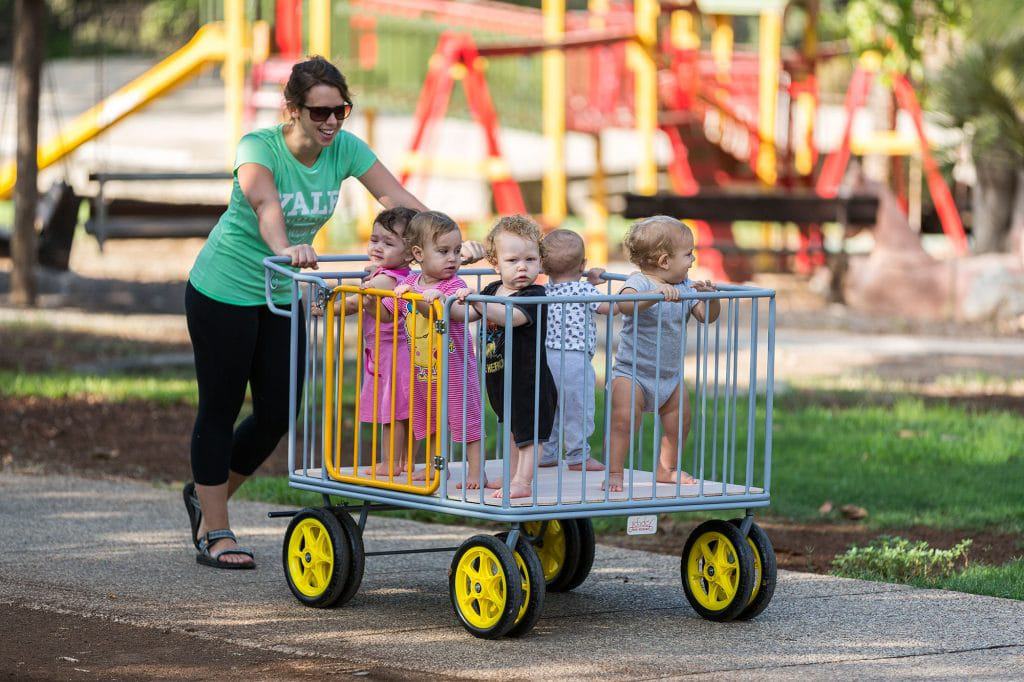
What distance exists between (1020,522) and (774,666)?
2.71 metres

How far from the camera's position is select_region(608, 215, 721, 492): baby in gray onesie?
5332 millimetres

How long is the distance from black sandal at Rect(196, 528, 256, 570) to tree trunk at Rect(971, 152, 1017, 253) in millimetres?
13528

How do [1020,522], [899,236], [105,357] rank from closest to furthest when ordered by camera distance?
1. [1020,522]
2. [105,357]
3. [899,236]

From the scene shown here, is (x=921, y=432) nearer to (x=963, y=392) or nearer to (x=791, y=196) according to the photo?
(x=963, y=392)

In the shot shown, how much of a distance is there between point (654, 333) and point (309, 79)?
141 cm

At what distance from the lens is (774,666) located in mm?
4824

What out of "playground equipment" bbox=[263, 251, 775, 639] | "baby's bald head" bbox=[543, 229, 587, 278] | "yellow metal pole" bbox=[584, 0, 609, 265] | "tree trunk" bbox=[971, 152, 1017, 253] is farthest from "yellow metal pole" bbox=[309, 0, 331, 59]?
"baby's bald head" bbox=[543, 229, 587, 278]

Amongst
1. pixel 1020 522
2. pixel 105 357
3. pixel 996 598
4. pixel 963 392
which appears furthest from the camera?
pixel 105 357

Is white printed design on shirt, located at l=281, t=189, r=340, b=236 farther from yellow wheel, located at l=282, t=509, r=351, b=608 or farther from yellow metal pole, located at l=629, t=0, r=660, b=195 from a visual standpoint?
yellow metal pole, located at l=629, t=0, r=660, b=195

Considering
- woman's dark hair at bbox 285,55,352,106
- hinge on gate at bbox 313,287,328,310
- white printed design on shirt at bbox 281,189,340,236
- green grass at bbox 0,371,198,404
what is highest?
woman's dark hair at bbox 285,55,352,106

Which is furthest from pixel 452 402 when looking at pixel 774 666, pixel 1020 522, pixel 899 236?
pixel 899 236

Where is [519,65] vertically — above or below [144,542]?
above

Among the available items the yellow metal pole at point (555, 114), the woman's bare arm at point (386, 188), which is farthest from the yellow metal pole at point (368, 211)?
the woman's bare arm at point (386, 188)

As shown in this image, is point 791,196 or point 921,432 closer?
point 921,432
